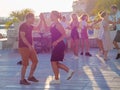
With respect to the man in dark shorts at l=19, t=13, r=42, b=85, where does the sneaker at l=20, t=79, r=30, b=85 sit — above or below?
below

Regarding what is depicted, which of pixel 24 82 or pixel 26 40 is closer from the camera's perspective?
pixel 26 40

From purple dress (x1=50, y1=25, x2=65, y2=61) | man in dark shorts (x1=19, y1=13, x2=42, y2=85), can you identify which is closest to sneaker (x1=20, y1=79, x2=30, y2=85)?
man in dark shorts (x1=19, y1=13, x2=42, y2=85)

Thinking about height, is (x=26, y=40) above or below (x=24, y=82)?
above

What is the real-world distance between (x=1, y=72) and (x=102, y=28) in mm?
3650

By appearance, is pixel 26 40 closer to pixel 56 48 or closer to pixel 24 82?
pixel 56 48

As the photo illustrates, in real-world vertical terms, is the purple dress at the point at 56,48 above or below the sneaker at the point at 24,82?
above

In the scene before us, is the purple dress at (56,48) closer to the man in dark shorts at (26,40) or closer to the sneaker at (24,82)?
the man in dark shorts at (26,40)

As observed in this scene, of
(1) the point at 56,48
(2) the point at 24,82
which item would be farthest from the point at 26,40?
(2) the point at 24,82

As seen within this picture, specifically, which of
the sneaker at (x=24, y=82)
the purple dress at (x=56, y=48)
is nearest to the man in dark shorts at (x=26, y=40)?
the sneaker at (x=24, y=82)

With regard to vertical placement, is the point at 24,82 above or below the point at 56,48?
below

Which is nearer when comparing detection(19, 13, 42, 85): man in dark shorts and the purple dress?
detection(19, 13, 42, 85): man in dark shorts

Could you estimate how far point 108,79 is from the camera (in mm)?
9359

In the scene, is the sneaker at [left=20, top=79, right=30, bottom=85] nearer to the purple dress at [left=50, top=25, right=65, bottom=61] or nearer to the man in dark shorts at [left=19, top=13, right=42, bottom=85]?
the man in dark shorts at [left=19, top=13, right=42, bottom=85]

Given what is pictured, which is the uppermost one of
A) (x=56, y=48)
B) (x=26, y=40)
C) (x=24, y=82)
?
(x=26, y=40)
